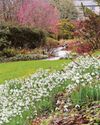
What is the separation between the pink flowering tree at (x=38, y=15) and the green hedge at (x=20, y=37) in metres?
6.46

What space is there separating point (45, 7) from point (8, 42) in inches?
479

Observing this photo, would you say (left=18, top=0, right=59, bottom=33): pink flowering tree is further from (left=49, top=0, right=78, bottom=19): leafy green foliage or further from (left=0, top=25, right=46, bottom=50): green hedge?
(left=49, top=0, right=78, bottom=19): leafy green foliage

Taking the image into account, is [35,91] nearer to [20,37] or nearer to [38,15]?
[20,37]

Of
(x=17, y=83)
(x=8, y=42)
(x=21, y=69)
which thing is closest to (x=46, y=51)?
(x=8, y=42)

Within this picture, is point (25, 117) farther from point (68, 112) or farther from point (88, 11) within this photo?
point (88, 11)

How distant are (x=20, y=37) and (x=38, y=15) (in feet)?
31.5

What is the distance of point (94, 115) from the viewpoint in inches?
184

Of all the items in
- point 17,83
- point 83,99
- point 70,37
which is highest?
point 83,99

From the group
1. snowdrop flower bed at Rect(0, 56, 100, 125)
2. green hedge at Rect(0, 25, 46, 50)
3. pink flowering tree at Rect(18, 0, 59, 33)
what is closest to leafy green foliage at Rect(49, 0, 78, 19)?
pink flowering tree at Rect(18, 0, 59, 33)

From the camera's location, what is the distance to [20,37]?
92.2 feet

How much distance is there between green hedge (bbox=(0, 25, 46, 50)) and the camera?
27.1 meters

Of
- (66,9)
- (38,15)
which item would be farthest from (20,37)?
(66,9)

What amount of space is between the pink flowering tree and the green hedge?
6460 millimetres

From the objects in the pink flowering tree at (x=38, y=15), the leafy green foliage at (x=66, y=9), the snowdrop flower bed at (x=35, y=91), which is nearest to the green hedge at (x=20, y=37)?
the pink flowering tree at (x=38, y=15)
